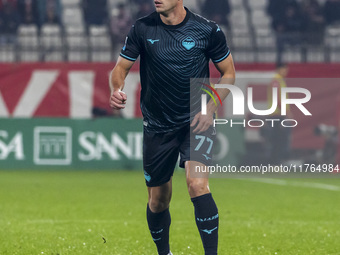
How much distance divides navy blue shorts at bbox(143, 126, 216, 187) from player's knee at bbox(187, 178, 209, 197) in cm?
17

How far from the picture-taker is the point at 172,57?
581 cm

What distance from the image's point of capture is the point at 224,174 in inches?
694

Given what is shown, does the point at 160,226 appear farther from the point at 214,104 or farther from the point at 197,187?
the point at 214,104

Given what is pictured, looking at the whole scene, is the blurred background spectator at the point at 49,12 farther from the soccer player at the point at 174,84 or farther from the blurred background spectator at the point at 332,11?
the soccer player at the point at 174,84

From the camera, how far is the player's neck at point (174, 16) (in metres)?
5.86

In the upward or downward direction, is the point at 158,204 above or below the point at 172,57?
below

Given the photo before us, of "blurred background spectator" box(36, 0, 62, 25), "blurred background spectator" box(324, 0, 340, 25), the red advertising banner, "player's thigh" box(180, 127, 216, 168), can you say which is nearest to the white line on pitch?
the red advertising banner

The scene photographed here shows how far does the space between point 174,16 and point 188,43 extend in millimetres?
249

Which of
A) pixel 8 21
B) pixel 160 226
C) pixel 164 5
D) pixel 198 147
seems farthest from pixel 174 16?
pixel 8 21

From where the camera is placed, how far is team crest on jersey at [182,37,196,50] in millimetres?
5797

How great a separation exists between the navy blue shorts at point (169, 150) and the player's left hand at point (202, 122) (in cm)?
5

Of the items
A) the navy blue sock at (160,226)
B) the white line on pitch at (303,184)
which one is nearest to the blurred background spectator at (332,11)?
the white line on pitch at (303,184)

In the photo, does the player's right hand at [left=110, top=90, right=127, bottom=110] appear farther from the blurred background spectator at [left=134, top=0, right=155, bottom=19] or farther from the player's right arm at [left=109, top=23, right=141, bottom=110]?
the blurred background spectator at [left=134, top=0, right=155, bottom=19]

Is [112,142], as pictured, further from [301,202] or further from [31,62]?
[301,202]
